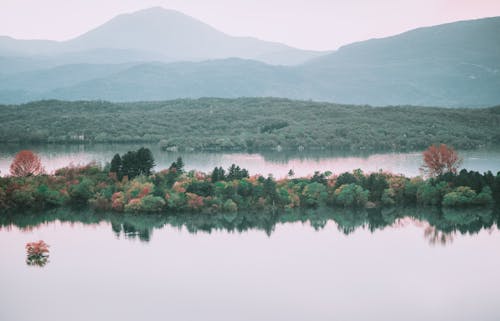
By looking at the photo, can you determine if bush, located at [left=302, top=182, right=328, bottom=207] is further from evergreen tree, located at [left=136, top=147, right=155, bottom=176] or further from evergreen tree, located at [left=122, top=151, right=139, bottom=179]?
evergreen tree, located at [left=122, top=151, right=139, bottom=179]

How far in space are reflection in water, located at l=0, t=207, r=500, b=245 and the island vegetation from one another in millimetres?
488

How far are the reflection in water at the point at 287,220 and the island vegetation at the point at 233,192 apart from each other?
0.49m

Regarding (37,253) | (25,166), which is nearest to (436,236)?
(37,253)

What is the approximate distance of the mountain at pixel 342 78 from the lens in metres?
146

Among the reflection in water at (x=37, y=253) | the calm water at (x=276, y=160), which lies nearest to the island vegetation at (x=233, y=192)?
the reflection in water at (x=37, y=253)

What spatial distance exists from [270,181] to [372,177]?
415 centimetres

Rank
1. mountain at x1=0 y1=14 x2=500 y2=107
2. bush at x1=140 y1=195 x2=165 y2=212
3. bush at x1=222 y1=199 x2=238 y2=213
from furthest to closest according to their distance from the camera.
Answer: mountain at x1=0 y1=14 x2=500 y2=107 < bush at x1=222 y1=199 x2=238 y2=213 < bush at x1=140 y1=195 x2=165 y2=212

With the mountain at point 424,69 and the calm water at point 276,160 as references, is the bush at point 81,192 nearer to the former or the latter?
the calm water at point 276,160

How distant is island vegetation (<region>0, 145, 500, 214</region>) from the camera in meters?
26.7

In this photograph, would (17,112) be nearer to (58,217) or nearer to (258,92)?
(58,217)

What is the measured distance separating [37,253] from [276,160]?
2519 cm

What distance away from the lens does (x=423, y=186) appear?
93.2 ft

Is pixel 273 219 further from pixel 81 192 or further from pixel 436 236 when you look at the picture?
pixel 81 192

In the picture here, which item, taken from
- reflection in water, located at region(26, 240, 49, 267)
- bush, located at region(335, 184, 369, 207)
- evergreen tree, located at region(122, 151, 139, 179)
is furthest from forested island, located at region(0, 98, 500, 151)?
reflection in water, located at region(26, 240, 49, 267)
